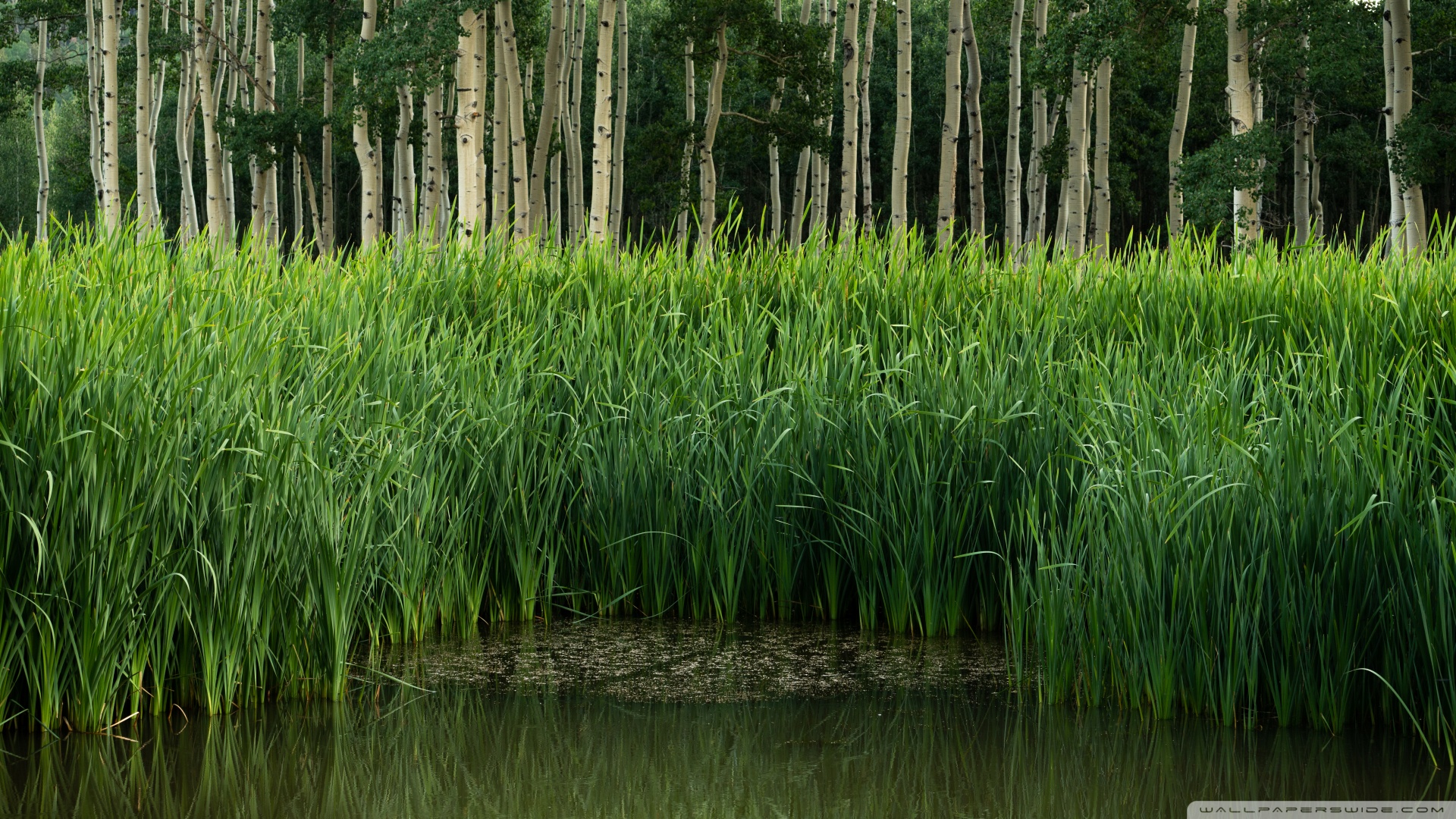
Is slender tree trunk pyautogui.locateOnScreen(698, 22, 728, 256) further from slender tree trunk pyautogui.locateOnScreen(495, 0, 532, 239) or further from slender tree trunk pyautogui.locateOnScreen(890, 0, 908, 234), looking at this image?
slender tree trunk pyautogui.locateOnScreen(890, 0, 908, 234)

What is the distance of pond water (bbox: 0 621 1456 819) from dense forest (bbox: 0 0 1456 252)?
2606 millimetres

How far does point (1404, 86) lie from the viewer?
14.3m

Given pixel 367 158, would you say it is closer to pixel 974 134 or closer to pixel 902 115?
pixel 902 115

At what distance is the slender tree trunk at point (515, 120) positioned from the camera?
1641cm

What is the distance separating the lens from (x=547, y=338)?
5531 millimetres

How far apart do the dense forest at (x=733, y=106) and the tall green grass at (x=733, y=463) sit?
2.44 ft

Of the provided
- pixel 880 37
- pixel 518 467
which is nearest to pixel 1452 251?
pixel 518 467

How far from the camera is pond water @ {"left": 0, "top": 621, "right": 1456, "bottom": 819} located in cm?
286

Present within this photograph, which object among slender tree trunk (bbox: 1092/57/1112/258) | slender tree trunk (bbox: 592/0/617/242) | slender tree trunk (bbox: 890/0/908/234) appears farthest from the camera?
slender tree trunk (bbox: 1092/57/1112/258)

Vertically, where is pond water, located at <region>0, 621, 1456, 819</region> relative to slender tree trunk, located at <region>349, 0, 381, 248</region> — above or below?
below

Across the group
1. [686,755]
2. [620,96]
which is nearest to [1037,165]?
[620,96]

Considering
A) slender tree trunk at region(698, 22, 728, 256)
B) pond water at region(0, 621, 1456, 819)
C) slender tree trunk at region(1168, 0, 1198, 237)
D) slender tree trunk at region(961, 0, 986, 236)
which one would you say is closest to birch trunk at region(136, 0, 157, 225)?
slender tree trunk at region(698, 22, 728, 256)

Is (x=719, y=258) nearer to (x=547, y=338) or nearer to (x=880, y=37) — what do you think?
(x=547, y=338)

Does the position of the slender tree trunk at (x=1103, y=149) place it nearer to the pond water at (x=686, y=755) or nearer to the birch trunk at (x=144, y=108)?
the birch trunk at (x=144, y=108)
